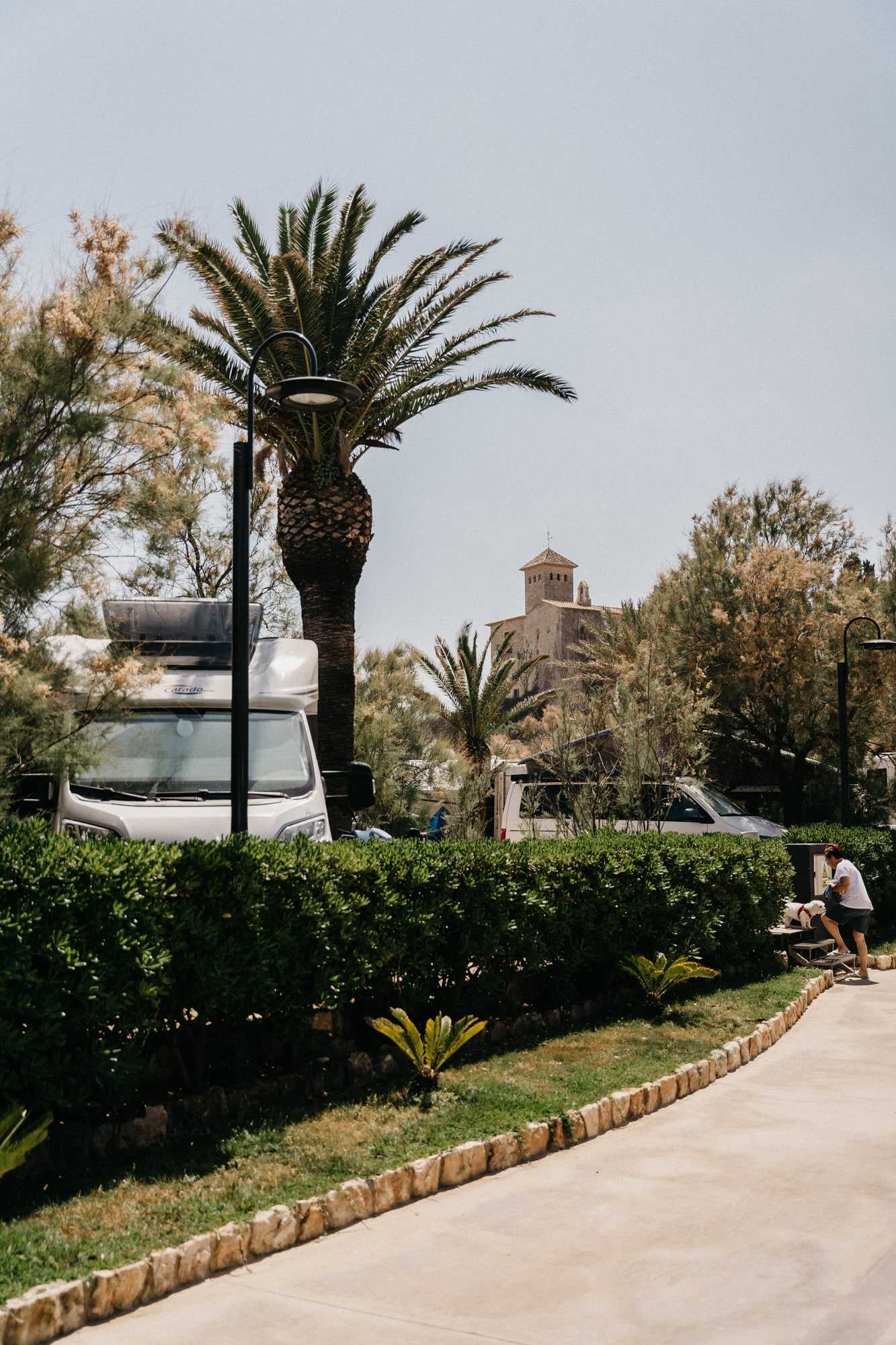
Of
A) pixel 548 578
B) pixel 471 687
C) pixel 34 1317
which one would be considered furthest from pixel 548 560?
pixel 34 1317

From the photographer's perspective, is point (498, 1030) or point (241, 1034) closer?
point (241, 1034)

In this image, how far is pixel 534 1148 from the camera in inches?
272

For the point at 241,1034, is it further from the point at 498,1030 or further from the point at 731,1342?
the point at 731,1342

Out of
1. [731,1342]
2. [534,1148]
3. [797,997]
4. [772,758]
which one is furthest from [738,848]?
[772,758]

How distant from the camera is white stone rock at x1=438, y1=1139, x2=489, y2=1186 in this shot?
6.33 meters

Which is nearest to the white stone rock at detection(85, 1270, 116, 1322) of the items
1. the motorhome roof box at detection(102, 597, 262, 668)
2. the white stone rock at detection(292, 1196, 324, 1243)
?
the white stone rock at detection(292, 1196, 324, 1243)

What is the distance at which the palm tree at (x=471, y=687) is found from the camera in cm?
3662

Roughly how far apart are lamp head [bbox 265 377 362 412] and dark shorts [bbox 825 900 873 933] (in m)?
10.2

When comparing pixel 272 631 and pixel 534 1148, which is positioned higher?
pixel 272 631

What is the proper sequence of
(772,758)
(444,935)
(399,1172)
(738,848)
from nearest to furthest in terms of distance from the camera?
(399,1172) < (444,935) < (738,848) < (772,758)

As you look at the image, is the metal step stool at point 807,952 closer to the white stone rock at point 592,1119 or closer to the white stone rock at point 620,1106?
the white stone rock at point 620,1106

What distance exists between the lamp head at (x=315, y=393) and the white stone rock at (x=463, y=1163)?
17.6ft

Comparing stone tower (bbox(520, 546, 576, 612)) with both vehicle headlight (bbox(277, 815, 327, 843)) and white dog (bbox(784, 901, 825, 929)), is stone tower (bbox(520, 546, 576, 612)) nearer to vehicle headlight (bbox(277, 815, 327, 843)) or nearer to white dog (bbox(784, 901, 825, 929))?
white dog (bbox(784, 901, 825, 929))

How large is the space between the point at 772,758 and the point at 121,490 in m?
22.1
